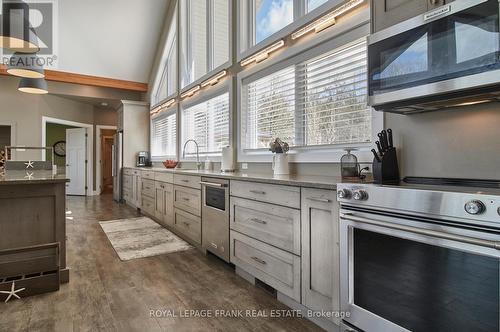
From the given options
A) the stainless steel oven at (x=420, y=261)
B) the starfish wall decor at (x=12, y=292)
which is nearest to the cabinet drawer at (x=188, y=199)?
the starfish wall decor at (x=12, y=292)

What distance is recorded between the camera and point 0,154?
8234 millimetres

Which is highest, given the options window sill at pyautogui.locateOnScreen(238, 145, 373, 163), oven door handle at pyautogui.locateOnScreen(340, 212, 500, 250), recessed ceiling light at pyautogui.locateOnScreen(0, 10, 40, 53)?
recessed ceiling light at pyautogui.locateOnScreen(0, 10, 40, 53)

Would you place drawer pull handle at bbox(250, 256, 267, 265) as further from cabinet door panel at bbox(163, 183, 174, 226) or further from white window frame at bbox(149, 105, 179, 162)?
white window frame at bbox(149, 105, 179, 162)

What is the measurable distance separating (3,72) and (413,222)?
28.3ft

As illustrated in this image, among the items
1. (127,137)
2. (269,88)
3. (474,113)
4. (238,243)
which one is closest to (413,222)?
(474,113)

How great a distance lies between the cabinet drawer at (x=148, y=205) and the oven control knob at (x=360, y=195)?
14.1 ft

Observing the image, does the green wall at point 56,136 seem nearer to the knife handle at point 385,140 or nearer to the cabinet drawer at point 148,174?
the cabinet drawer at point 148,174

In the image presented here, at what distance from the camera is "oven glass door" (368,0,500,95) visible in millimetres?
1203

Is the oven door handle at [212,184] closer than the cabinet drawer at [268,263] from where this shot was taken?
No

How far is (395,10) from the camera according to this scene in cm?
177

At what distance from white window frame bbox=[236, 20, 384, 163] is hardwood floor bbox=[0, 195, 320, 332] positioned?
125 cm

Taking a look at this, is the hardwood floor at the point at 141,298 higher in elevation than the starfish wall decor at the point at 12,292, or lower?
lower

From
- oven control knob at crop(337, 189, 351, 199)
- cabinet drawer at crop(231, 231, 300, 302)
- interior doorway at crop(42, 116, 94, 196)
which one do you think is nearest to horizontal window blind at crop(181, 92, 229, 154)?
cabinet drawer at crop(231, 231, 300, 302)

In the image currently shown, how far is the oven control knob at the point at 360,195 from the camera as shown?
1489 millimetres
